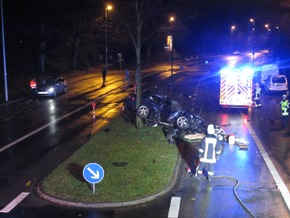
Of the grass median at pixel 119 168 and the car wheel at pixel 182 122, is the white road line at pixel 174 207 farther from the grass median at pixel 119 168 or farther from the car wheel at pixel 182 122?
the car wheel at pixel 182 122

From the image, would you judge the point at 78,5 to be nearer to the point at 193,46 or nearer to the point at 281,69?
the point at 281,69

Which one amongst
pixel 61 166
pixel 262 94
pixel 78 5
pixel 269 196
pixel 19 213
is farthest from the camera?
pixel 78 5

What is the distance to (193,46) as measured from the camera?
112625 millimetres

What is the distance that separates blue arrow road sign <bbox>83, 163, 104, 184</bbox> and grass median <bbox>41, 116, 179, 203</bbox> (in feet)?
1.73

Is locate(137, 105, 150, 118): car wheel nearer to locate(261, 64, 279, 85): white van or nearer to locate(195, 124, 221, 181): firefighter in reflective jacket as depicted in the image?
locate(195, 124, 221, 181): firefighter in reflective jacket

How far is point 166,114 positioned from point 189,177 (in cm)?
829

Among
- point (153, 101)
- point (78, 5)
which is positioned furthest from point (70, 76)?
point (153, 101)

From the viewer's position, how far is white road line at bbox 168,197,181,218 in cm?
951

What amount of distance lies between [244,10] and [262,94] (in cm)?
9794

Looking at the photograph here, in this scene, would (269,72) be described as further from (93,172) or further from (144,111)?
(93,172)

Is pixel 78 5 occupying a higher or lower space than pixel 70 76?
higher

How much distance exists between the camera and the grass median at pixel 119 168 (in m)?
10.7

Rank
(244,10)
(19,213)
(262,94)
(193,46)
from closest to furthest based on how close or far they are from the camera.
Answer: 1. (19,213)
2. (262,94)
3. (193,46)
4. (244,10)

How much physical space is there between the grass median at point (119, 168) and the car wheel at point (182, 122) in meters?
1.35
